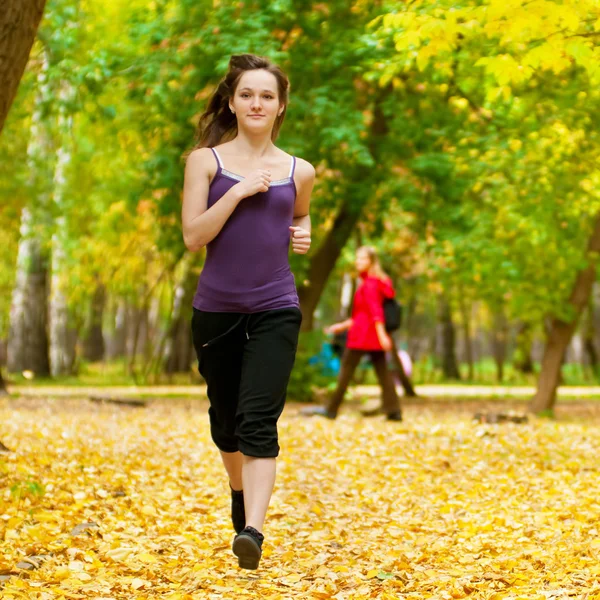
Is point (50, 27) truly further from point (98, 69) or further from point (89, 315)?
point (89, 315)

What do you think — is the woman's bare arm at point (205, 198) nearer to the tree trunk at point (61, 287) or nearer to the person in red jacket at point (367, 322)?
the person in red jacket at point (367, 322)

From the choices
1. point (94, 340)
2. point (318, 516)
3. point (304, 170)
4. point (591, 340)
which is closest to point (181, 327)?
point (94, 340)

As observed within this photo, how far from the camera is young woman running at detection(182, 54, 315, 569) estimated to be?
176 inches

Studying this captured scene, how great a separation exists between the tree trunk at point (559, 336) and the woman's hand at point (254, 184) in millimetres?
10183

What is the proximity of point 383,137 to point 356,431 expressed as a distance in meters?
6.42

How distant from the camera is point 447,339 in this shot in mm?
30688

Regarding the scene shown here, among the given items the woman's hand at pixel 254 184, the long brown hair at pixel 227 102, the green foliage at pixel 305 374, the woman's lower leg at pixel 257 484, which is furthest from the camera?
the green foliage at pixel 305 374

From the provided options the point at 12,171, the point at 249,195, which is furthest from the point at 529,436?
the point at 12,171

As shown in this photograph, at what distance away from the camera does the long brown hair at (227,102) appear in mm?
4699

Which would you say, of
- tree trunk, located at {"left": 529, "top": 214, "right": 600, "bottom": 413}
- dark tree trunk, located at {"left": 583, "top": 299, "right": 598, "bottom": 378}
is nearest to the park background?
tree trunk, located at {"left": 529, "top": 214, "right": 600, "bottom": 413}

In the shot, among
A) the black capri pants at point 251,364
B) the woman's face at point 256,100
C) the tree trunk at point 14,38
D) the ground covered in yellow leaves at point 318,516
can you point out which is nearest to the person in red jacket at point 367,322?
the ground covered in yellow leaves at point 318,516

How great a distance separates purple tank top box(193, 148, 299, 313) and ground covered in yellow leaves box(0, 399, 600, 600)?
130cm

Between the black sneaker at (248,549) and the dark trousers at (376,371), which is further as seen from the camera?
the dark trousers at (376,371)

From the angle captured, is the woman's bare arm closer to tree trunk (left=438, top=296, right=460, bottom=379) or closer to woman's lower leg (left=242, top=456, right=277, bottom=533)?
woman's lower leg (left=242, top=456, right=277, bottom=533)
